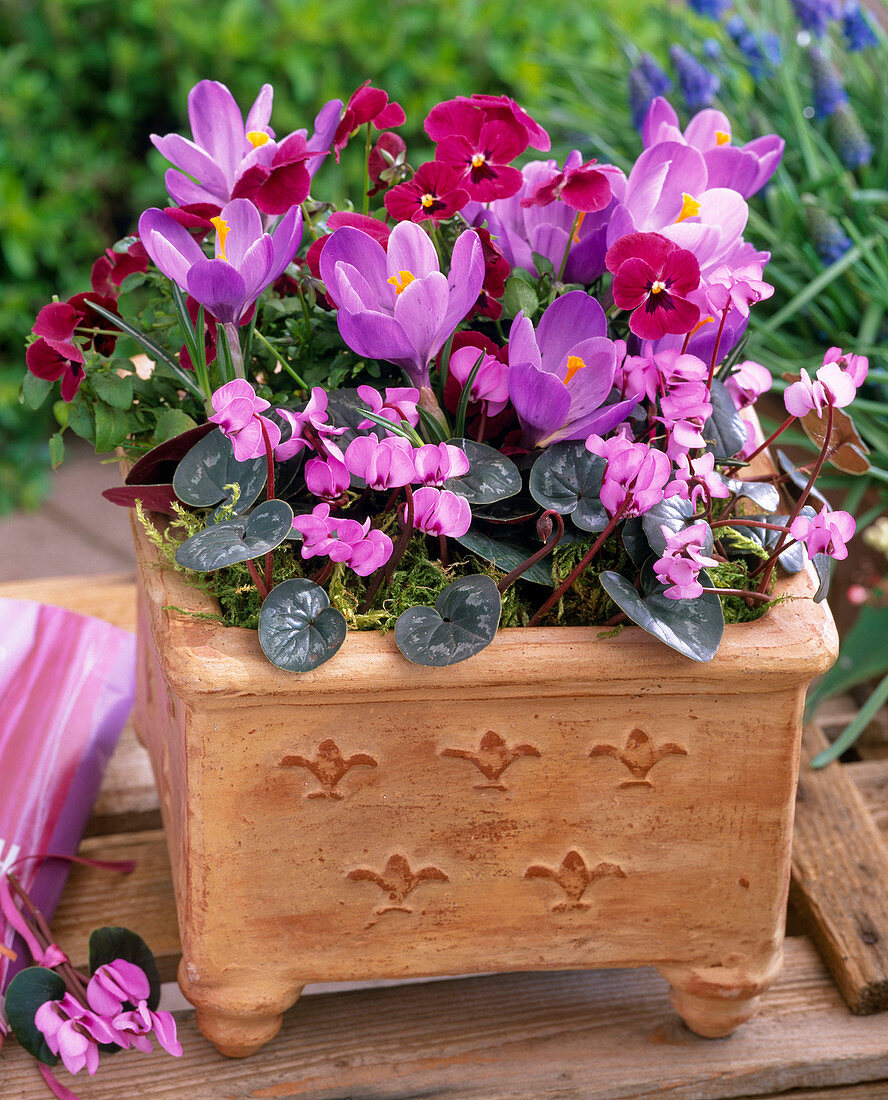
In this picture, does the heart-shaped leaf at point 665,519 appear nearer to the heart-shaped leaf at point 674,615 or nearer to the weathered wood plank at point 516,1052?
the heart-shaped leaf at point 674,615

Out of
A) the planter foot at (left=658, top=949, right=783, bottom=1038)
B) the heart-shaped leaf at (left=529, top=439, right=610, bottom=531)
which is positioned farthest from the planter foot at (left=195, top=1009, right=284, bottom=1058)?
the heart-shaped leaf at (left=529, top=439, right=610, bottom=531)

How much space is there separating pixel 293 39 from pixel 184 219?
1558mm

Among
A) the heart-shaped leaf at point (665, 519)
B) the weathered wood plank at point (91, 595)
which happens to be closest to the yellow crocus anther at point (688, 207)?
the heart-shaped leaf at point (665, 519)

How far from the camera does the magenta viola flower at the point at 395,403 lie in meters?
0.52

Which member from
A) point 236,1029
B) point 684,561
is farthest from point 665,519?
point 236,1029

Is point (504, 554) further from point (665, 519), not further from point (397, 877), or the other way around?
point (397, 877)

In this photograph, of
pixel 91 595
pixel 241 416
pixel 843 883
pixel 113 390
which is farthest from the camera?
pixel 91 595

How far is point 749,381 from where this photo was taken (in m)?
0.61

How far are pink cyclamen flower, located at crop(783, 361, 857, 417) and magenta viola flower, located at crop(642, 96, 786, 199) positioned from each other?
14 cm

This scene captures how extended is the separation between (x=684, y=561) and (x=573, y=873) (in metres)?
0.20

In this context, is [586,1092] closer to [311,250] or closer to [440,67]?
[311,250]

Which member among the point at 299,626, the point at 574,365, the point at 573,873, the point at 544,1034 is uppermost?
the point at 574,365

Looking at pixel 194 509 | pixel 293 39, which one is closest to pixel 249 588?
pixel 194 509

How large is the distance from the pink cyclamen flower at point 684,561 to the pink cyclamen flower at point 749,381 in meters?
0.15
